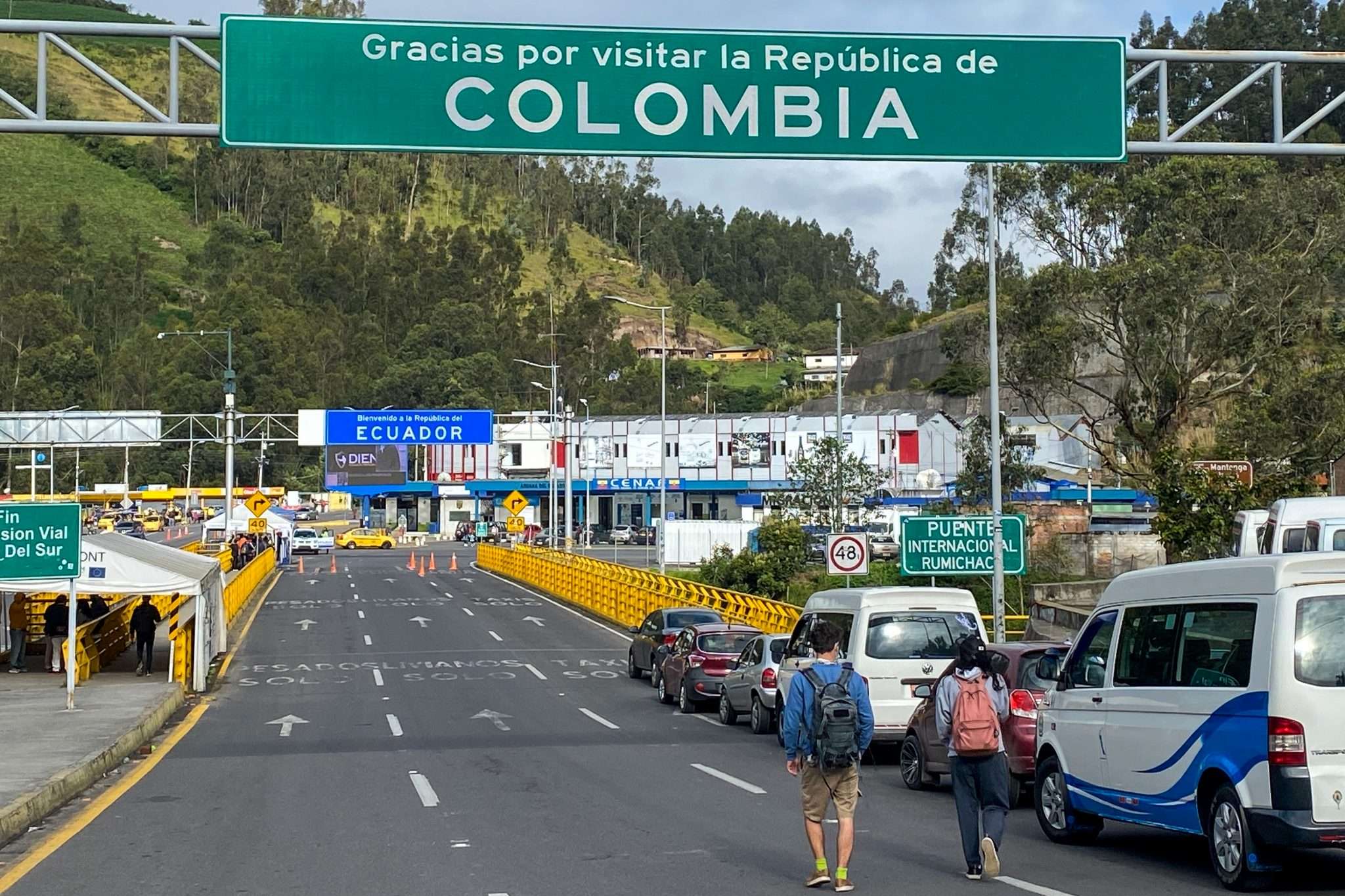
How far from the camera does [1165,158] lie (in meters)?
48.8

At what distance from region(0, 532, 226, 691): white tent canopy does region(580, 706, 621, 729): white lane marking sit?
737 centimetres

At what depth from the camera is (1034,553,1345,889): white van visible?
29.4 ft

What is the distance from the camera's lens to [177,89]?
11570 mm

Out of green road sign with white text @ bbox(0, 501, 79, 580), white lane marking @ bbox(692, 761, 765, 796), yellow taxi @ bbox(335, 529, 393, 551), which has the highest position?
green road sign with white text @ bbox(0, 501, 79, 580)

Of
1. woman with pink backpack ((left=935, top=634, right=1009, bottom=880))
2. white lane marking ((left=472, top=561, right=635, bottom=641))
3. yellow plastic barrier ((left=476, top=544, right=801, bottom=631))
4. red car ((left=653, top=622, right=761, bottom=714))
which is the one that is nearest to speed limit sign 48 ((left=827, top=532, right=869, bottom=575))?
yellow plastic barrier ((left=476, top=544, right=801, bottom=631))

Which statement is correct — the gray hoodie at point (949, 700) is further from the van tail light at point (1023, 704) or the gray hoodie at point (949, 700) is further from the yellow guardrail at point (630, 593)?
the yellow guardrail at point (630, 593)

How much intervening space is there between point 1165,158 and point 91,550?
3630cm

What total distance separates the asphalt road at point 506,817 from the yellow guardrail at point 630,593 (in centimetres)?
481

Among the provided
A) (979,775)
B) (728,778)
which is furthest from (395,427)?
(979,775)

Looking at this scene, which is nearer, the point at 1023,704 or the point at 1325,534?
the point at 1023,704

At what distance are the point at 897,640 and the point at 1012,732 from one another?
3.66 m

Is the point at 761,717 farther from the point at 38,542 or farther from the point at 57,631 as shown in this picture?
the point at 57,631

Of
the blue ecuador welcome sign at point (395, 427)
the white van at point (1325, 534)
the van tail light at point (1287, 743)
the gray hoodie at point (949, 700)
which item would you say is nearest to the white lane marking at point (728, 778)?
the gray hoodie at point (949, 700)

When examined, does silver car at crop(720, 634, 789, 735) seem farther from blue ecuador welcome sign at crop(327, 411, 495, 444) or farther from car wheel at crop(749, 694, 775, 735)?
blue ecuador welcome sign at crop(327, 411, 495, 444)
